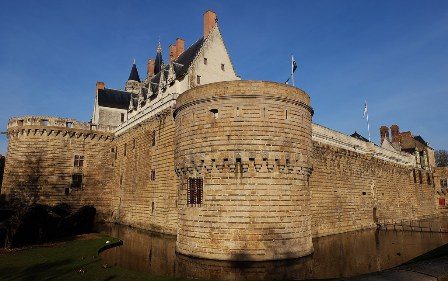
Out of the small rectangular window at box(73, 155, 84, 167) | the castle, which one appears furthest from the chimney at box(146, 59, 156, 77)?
the small rectangular window at box(73, 155, 84, 167)

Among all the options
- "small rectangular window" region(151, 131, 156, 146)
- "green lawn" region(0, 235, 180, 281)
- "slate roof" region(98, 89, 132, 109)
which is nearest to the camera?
"green lawn" region(0, 235, 180, 281)

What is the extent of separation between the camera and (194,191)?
59.4 feet

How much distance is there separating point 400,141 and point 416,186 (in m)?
12.6

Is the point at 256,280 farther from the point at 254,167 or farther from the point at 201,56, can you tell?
the point at 201,56

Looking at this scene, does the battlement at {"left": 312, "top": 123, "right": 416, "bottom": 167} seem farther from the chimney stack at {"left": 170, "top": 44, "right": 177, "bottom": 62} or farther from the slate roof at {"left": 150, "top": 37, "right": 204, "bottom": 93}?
the chimney stack at {"left": 170, "top": 44, "right": 177, "bottom": 62}

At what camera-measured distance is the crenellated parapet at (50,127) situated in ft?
111

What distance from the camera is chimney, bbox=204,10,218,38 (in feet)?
104

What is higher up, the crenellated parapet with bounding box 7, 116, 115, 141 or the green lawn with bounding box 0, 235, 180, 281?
the crenellated parapet with bounding box 7, 116, 115, 141

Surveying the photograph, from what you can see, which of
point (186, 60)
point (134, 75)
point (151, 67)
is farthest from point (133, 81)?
point (186, 60)

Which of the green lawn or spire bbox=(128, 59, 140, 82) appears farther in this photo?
spire bbox=(128, 59, 140, 82)

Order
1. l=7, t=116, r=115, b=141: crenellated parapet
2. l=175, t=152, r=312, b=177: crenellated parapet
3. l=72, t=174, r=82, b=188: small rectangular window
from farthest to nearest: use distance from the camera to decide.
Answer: l=72, t=174, r=82, b=188: small rectangular window → l=7, t=116, r=115, b=141: crenellated parapet → l=175, t=152, r=312, b=177: crenellated parapet

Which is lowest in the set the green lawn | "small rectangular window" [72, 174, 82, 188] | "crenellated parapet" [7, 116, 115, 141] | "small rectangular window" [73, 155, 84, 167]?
the green lawn

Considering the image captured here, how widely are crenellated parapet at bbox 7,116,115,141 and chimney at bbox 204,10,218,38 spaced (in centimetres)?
1713

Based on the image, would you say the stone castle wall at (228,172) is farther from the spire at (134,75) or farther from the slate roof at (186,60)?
the spire at (134,75)
